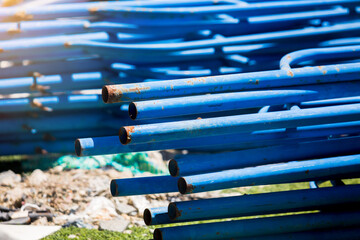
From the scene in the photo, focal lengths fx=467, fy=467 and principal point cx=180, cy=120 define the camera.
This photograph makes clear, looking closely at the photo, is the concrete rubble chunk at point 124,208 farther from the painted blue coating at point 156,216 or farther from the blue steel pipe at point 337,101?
the blue steel pipe at point 337,101

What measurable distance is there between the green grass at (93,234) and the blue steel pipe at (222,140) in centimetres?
79

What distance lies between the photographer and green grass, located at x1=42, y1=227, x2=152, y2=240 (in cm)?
292

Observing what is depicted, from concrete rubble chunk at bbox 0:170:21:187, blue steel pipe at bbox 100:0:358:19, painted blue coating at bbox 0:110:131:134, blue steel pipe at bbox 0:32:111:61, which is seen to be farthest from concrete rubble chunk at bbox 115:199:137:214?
blue steel pipe at bbox 100:0:358:19

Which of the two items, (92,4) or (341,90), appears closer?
(341,90)

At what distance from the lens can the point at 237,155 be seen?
237 centimetres

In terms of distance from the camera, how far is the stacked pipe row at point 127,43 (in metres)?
→ 4.14

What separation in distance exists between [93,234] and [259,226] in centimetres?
117

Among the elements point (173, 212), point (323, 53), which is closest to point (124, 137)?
point (173, 212)

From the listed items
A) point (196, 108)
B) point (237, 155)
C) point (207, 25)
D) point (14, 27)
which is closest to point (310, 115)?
point (237, 155)

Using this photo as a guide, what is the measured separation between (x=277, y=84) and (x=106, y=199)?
5.40ft

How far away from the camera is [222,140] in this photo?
258cm

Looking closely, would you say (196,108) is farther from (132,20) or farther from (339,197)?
(132,20)

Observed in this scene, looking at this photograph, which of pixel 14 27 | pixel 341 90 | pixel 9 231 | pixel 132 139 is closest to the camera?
pixel 132 139

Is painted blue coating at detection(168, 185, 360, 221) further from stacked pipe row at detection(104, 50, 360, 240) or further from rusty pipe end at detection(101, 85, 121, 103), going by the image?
rusty pipe end at detection(101, 85, 121, 103)
